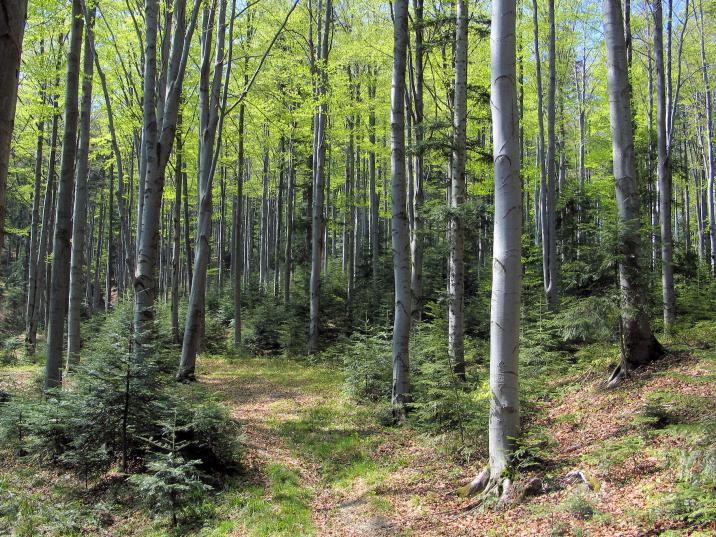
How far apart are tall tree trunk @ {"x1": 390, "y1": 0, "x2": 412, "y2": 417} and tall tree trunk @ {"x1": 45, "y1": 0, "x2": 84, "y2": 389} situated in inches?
208

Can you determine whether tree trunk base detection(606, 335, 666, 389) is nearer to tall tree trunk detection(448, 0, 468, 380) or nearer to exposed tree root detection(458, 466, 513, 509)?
tall tree trunk detection(448, 0, 468, 380)

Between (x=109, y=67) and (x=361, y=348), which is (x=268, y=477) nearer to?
Result: (x=361, y=348)

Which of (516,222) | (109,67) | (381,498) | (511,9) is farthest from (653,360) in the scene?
(109,67)

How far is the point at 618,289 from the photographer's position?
6301 mm

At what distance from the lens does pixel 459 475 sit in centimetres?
577

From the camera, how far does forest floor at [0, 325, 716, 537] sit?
4016mm

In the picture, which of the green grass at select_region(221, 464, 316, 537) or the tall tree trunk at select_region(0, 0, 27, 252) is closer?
the tall tree trunk at select_region(0, 0, 27, 252)

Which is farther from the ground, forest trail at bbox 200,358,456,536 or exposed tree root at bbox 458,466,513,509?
Result: exposed tree root at bbox 458,466,513,509

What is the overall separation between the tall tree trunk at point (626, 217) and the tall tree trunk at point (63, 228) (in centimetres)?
831

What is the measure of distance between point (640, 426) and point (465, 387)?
308 cm

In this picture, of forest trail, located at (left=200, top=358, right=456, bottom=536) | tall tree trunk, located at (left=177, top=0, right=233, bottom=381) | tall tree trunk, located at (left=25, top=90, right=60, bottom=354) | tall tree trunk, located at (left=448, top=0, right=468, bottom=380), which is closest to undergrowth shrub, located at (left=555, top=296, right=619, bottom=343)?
tall tree trunk, located at (left=448, top=0, right=468, bottom=380)

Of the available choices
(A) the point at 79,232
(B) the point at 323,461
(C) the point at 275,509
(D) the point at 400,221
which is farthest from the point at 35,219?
(C) the point at 275,509

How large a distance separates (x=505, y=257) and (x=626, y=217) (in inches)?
121

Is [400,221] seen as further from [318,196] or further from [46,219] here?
[46,219]
